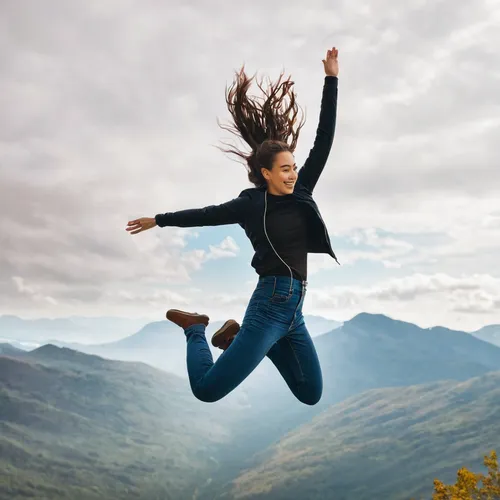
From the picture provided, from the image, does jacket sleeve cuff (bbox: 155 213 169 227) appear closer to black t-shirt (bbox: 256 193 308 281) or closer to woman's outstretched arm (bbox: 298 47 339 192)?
black t-shirt (bbox: 256 193 308 281)

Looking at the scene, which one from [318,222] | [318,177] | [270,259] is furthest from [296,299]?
[318,177]

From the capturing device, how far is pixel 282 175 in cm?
634

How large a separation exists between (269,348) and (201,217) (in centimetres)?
167

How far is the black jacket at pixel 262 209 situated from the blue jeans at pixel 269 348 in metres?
0.48

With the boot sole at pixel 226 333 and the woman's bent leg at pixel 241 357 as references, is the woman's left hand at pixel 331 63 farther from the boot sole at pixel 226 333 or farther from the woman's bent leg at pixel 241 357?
the boot sole at pixel 226 333

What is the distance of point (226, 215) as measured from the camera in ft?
20.9

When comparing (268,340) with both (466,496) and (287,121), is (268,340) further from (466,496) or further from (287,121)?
(466,496)

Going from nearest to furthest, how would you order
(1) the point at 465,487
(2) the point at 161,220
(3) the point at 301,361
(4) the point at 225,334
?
1. (3) the point at 301,361
2. (2) the point at 161,220
3. (4) the point at 225,334
4. (1) the point at 465,487

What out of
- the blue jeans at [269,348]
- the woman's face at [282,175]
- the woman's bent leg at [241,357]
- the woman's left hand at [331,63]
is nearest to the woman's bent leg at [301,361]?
the blue jeans at [269,348]

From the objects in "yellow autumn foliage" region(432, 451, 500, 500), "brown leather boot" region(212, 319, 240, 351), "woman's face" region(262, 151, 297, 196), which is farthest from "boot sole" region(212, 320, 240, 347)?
"yellow autumn foliage" region(432, 451, 500, 500)

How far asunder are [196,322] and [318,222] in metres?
2.09

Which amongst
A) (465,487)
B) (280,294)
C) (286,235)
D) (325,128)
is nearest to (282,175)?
(286,235)

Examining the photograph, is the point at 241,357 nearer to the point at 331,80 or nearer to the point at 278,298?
the point at 278,298

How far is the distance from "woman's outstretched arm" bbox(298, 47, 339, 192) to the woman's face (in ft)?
1.25
